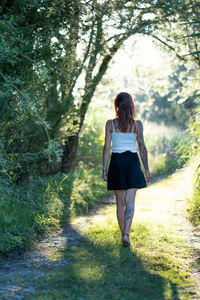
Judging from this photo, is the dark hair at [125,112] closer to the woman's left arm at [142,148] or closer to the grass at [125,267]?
the woman's left arm at [142,148]

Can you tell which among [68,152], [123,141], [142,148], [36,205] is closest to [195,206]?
[142,148]

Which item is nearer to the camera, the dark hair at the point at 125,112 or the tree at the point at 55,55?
the tree at the point at 55,55

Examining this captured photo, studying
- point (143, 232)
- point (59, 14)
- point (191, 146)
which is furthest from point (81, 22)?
point (143, 232)

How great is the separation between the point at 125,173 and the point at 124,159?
0.17 meters

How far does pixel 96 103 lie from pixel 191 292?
7.34 meters

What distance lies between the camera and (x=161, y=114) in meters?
23.1

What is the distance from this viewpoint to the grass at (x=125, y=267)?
3301 mm

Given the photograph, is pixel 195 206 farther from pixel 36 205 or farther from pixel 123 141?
pixel 36 205

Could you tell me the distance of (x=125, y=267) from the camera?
399 cm

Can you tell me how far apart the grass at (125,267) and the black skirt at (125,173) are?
693 mm

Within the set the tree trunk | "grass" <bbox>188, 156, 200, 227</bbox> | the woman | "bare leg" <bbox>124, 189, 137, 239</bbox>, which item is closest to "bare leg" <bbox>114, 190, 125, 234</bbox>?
the woman

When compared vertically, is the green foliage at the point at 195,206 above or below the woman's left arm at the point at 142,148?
below

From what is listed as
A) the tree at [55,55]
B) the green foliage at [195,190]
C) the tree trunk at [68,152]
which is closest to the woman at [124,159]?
the tree at [55,55]

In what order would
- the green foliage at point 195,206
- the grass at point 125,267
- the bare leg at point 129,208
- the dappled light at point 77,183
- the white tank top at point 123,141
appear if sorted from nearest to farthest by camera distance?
the grass at point 125,267
the dappled light at point 77,183
the bare leg at point 129,208
the white tank top at point 123,141
the green foliage at point 195,206
